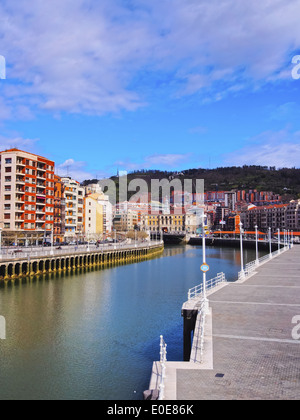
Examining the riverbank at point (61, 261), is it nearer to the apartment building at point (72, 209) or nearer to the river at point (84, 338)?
the river at point (84, 338)

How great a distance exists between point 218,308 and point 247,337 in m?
5.62

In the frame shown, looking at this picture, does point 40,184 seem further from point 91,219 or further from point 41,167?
point 91,219

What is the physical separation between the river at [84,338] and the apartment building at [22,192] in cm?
3432

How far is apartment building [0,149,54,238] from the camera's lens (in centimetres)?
7812

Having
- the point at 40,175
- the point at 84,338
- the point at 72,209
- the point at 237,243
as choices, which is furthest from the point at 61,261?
the point at 237,243

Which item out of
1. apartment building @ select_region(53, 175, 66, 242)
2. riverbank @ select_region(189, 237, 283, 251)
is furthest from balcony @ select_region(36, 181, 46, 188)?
riverbank @ select_region(189, 237, 283, 251)

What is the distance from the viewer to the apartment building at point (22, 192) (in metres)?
78.1

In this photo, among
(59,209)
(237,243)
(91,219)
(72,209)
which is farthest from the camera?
(237,243)

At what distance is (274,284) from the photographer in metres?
32.0

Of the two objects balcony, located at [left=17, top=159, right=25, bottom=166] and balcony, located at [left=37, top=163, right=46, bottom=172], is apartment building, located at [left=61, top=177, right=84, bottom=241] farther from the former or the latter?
balcony, located at [left=17, top=159, right=25, bottom=166]

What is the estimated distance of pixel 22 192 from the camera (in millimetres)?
79250

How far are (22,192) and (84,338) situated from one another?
5944 cm

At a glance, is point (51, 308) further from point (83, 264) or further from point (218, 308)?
point (83, 264)
